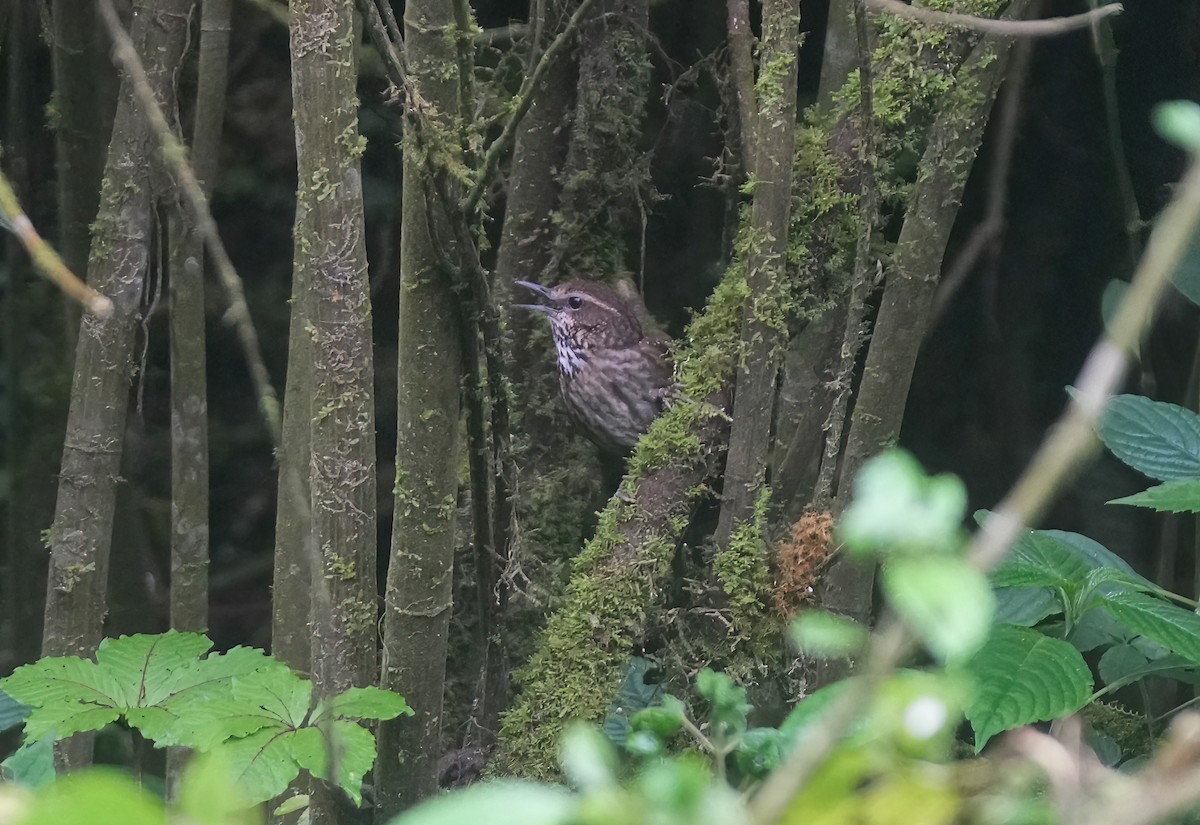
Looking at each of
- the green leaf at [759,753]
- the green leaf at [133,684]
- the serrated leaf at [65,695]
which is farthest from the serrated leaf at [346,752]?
the green leaf at [759,753]

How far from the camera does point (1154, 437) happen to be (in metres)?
1.58

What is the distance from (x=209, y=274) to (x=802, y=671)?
2085 millimetres

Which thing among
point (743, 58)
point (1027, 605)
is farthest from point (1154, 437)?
point (743, 58)

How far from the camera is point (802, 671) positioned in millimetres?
1852

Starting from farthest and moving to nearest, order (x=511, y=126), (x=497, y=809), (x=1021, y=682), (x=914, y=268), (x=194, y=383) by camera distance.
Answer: (x=194, y=383)
(x=914, y=268)
(x=511, y=126)
(x=1021, y=682)
(x=497, y=809)

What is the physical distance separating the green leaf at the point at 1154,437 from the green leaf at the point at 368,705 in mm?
1036

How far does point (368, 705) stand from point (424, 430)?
410 mm

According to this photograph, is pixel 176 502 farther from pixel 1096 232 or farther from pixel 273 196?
pixel 1096 232

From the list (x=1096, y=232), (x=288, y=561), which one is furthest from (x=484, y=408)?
(x=1096, y=232)

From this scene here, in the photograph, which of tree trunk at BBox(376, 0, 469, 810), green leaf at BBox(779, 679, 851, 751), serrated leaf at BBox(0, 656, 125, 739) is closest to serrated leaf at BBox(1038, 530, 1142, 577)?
tree trunk at BBox(376, 0, 469, 810)

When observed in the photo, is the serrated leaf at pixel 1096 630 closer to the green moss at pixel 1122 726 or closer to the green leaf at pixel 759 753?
the green moss at pixel 1122 726

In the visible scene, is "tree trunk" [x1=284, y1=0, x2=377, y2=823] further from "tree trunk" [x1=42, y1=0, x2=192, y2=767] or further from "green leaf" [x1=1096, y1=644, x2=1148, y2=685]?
"green leaf" [x1=1096, y1=644, x2=1148, y2=685]

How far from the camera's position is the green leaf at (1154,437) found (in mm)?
1544

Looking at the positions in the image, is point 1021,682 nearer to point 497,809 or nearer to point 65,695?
point 497,809
